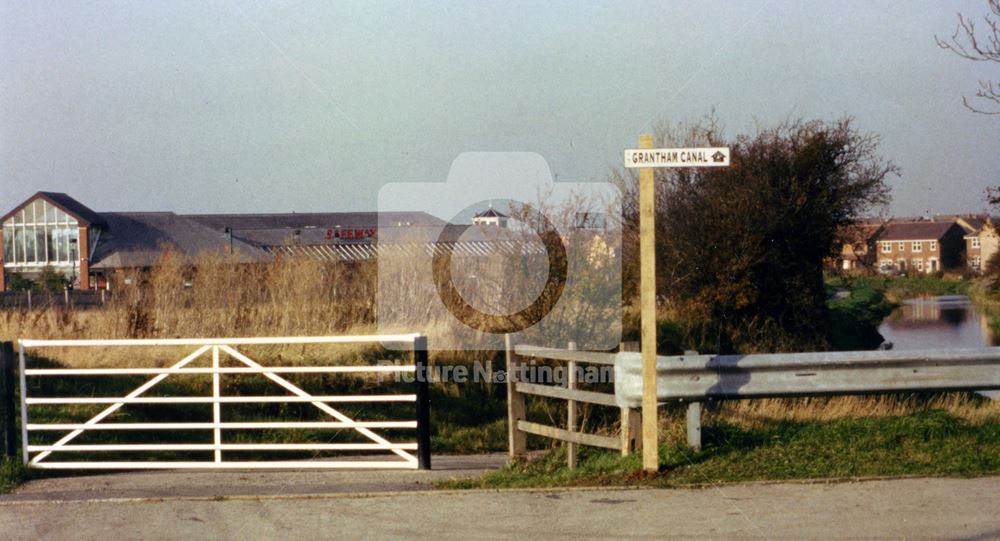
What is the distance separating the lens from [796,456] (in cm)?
888

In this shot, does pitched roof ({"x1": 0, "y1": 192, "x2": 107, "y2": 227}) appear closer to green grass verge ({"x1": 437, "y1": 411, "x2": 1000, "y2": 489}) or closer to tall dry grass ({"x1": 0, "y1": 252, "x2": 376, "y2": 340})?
tall dry grass ({"x1": 0, "y1": 252, "x2": 376, "y2": 340})

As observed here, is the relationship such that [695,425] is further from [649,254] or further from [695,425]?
[649,254]

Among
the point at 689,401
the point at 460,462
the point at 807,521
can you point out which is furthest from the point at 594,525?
the point at 460,462

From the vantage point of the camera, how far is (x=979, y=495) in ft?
25.1

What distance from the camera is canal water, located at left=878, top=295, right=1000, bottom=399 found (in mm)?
28472

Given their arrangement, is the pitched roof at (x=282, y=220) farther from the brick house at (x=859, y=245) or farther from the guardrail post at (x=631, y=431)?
the guardrail post at (x=631, y=431)

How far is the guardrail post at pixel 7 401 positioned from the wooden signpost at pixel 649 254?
6.25 metres

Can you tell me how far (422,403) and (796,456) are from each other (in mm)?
3536

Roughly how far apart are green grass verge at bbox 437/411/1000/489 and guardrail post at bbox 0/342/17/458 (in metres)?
4.64

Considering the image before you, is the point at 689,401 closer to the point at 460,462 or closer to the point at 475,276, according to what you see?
the point at 460,462

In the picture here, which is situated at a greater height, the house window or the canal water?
the house window

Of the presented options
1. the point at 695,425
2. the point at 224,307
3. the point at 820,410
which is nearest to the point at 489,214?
the point at 224,307

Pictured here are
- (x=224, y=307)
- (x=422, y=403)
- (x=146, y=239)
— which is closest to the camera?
(x=422, y=403)

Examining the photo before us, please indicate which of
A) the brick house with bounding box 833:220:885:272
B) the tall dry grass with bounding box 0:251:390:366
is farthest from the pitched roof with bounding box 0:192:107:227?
the brick house with bounding box 833:220:885:272
